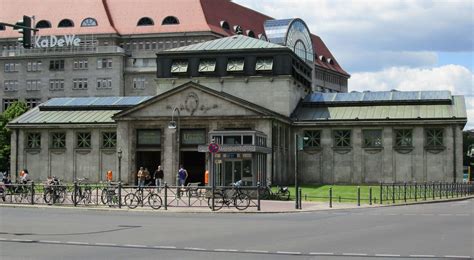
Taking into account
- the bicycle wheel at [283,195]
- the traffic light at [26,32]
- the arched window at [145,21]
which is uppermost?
the arched window at [145,21]

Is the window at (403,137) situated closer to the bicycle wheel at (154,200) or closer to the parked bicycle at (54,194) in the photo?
the bicycle wheel at (154,200)

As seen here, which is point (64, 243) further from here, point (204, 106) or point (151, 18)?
point (151, 18)

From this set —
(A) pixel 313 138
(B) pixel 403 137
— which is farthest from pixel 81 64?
(B) pixel 403 137

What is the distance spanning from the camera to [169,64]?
76.9 meters

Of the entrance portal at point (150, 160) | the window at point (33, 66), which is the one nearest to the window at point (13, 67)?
the window at point (33, 66)

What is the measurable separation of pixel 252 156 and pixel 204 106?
20809 millimetres

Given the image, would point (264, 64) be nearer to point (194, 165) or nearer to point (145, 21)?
point (194, 165)

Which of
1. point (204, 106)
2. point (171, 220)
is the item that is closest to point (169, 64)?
point (204, 106)

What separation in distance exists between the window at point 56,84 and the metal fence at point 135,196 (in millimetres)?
88399

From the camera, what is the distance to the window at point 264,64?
241 feet

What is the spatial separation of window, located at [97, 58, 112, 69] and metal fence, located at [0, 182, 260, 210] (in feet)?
280

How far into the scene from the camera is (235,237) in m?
21.8

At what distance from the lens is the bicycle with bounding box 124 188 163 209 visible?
Result: 38531 mm

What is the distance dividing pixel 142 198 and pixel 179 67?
3882 cm
